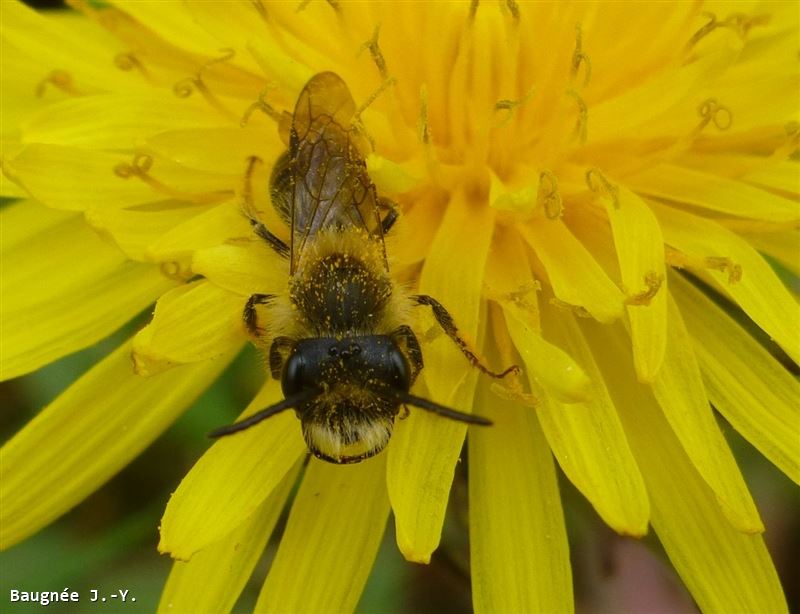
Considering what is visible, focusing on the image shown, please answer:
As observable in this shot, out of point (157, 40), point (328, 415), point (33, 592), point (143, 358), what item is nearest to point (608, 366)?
point (328, 415)

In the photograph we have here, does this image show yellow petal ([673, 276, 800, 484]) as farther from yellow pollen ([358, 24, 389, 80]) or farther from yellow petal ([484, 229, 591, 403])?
yellow pollen ([358, 24, 389, 80])

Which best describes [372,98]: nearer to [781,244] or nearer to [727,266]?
[727,266]

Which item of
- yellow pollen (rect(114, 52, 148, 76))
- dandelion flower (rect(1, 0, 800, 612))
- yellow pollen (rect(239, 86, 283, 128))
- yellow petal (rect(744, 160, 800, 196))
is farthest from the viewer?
yellow pollen (rect(114, 52, 148, 76))

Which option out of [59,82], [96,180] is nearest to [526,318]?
[96,180]

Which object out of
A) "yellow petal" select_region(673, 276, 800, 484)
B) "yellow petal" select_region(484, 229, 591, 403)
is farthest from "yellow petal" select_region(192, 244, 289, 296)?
"yellow petal" select_region(673, 276, 800, 484)

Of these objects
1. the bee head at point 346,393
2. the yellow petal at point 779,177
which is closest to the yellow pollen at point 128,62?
the bee head at point 346,393
